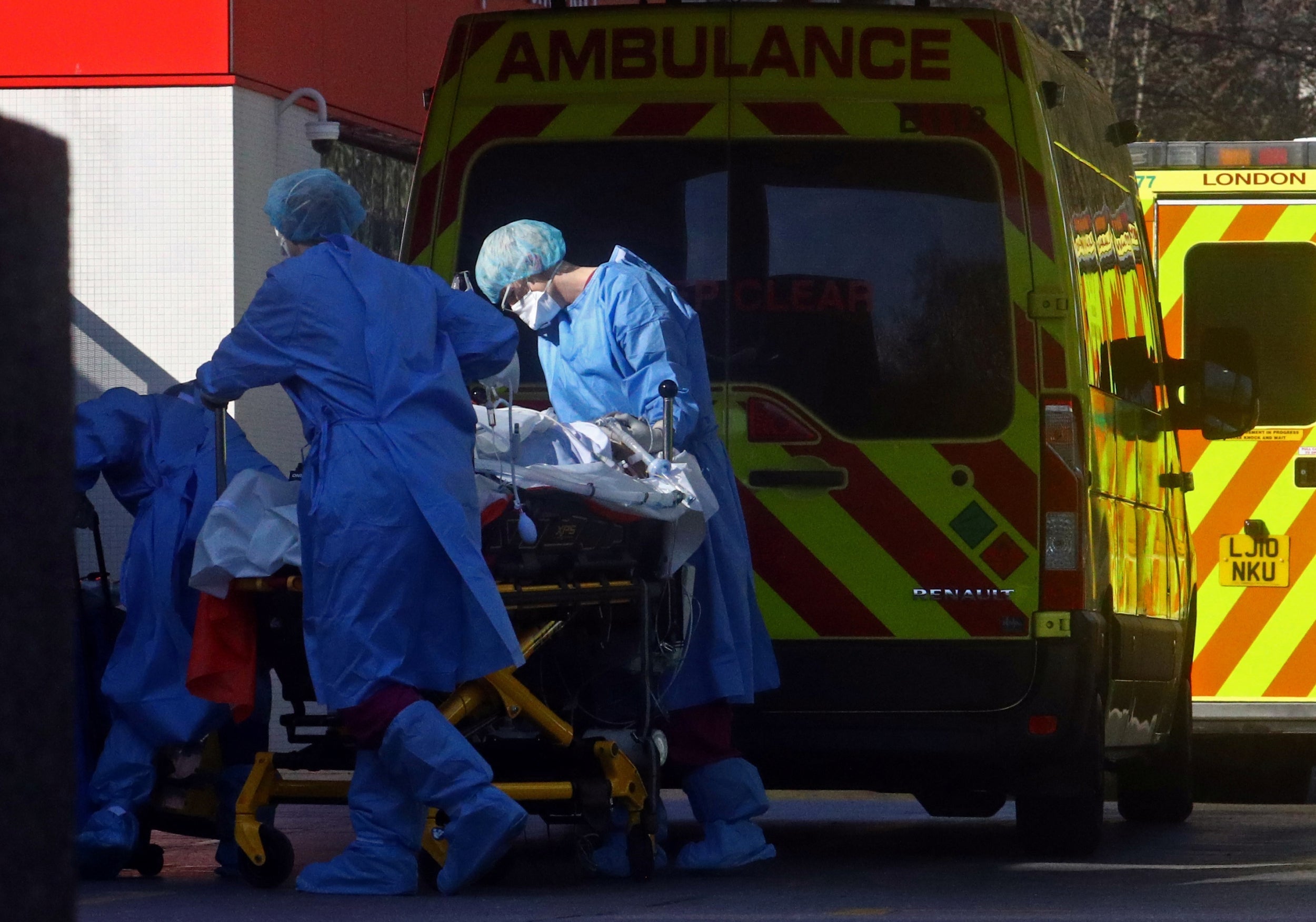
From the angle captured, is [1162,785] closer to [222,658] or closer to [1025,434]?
[1025,434]

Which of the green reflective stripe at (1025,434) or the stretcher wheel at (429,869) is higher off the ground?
the green reflective stripe at (1025,434)

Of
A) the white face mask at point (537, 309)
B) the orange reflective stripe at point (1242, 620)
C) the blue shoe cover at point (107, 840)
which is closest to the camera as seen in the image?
the blue shoe cover at point (107, 840)

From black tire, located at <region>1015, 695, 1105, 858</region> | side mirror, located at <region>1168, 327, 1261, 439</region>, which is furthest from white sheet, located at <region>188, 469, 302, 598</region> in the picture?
side mirror, located at <region>1168, 327, 1261, 439</region>

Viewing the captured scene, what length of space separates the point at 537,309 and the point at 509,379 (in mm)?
190

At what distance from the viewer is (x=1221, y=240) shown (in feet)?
29.9

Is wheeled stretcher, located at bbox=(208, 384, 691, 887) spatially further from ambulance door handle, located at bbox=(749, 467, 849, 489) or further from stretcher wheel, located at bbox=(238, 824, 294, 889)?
ambulance door handle, located at bbox=(749, 467, 849, 489)

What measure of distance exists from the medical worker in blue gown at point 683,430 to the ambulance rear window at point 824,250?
6.0 inches

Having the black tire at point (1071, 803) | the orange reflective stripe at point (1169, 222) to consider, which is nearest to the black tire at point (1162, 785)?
the black tire at point (1071, 803)

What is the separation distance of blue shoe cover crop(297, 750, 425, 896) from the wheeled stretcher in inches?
8.4

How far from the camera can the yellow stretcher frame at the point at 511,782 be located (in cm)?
559

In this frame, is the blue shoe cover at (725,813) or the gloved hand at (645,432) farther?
the blue shoe cover at (725,813)

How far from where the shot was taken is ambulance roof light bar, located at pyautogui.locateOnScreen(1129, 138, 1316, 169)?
9.05 metres

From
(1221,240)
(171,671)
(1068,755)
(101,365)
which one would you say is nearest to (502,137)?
(171,671)

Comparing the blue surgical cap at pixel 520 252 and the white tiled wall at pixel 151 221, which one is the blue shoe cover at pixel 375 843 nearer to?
Answer: the blue surgical cap at pixel 520 252
